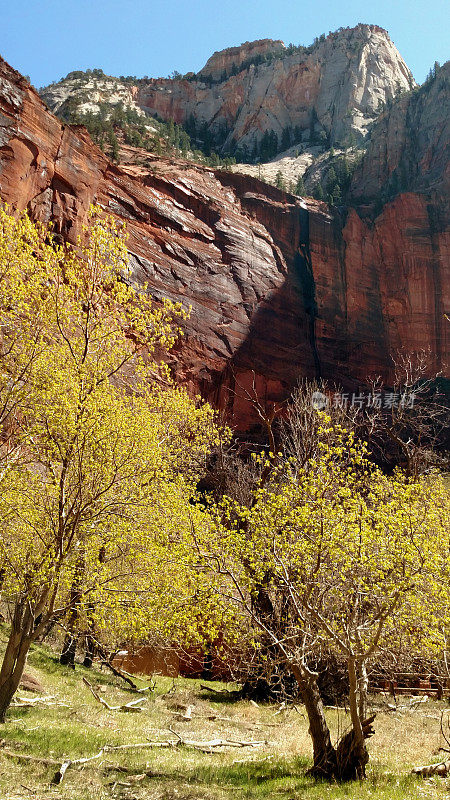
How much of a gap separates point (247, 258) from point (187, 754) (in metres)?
54.0

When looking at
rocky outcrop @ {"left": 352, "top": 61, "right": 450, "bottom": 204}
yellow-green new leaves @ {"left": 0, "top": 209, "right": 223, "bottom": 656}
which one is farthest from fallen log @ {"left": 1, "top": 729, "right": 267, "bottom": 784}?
rocky outcrop @ {"left": 352, "top": 61, "right": 450, "bottom": 204}

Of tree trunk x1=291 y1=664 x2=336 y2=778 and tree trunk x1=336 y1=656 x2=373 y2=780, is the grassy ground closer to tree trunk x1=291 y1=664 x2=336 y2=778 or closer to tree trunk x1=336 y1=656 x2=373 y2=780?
tree trunk x1=336 y1=656 x2=373 y2=780

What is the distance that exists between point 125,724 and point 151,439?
25.2 ft

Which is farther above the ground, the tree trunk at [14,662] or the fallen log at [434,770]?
the tree trunk at [14,662]

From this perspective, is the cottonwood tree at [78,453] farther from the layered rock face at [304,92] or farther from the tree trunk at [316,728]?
the layered rock face at [304,92]

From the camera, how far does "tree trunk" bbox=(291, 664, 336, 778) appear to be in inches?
392

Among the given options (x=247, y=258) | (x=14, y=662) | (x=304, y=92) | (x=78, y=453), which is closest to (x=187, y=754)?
(x=14, y=662)

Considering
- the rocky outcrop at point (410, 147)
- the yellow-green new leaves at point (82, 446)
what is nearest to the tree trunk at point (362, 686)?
the yellow-green new leaves at point (82, 446)

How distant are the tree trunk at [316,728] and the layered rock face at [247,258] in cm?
3537

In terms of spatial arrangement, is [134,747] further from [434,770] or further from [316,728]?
[434,770]

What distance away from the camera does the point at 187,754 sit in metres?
11.8

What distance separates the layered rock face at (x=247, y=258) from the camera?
43656mm

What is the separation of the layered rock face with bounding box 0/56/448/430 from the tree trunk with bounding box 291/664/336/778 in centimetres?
3537

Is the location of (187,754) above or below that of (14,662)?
below
